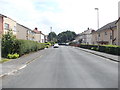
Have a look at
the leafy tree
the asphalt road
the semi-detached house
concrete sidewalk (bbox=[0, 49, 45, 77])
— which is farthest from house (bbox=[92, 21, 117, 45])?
the asphalt road

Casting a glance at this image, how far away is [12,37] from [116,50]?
44.7 feet

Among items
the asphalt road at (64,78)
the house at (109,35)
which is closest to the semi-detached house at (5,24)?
the asphalt road at (64,78)

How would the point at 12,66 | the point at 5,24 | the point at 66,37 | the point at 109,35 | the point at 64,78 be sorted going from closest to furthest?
the point at 64,78 < the point at 12,66 < the point at 5,24 < the point at 109,35 < the point at 66,37

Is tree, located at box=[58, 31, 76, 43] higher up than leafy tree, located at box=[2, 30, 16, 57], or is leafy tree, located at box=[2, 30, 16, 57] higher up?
tree, located at box=[58, 31, 76, 43]

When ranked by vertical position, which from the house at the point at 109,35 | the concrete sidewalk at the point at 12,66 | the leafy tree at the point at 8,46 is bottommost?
the concrete sidewalk at the point at 12,66

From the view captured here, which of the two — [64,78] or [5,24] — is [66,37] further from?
[64,78]

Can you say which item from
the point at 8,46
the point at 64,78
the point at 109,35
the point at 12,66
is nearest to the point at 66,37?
the point at 109,35

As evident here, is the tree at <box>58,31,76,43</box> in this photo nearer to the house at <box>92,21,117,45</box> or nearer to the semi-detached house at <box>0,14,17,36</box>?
the house at <box>92,21,117,45</box>

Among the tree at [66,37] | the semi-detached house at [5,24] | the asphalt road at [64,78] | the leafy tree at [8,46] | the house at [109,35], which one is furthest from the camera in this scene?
the tree at [66,37]

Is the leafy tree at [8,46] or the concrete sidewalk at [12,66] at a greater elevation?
the leafy tree at [8,46]

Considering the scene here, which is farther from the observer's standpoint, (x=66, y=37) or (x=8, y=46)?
(x=66, y=37)

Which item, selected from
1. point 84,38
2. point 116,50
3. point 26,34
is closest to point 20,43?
point 116,50

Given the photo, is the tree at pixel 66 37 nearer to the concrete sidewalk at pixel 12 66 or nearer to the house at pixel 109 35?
the house at pixel 109 35

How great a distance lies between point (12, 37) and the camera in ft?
75.9
